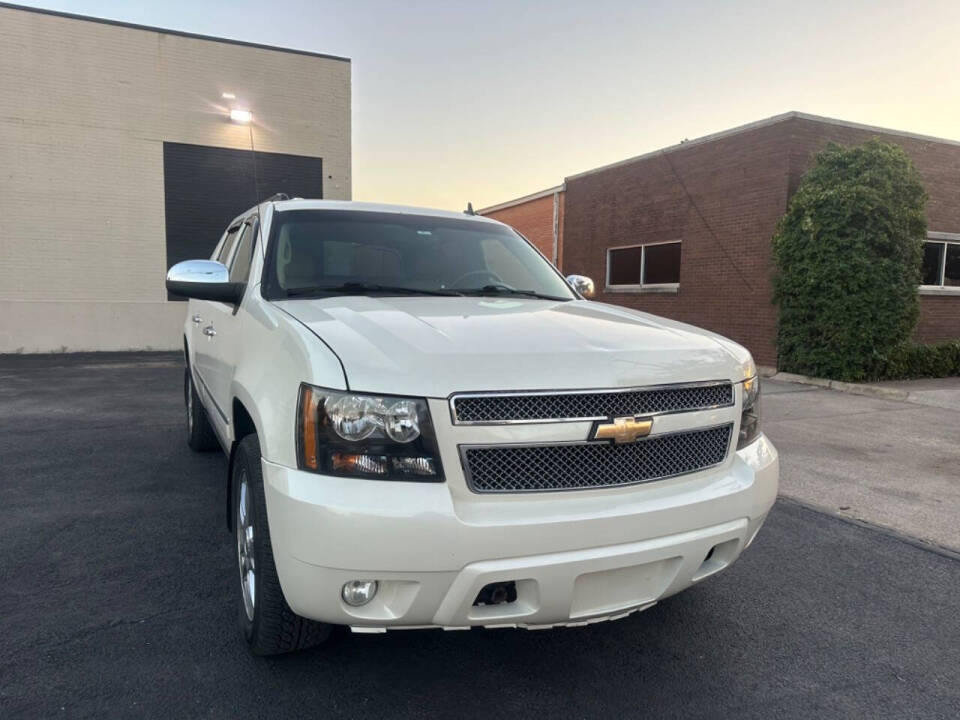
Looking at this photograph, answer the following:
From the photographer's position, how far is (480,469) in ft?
6.39

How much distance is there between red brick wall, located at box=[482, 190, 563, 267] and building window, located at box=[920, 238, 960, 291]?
862cm

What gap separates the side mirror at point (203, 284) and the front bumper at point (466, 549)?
4.31ft

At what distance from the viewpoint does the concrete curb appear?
9.33 metres

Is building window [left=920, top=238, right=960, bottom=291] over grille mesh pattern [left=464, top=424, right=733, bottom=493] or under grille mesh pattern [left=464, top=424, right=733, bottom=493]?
over

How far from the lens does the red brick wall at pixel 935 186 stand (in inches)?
453

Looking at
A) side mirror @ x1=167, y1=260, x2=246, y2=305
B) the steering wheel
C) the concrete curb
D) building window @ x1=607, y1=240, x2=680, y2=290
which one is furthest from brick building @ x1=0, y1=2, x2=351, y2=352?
the steering wheel

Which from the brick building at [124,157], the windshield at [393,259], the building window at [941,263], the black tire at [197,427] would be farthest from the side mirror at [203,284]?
the building window at [941,263]

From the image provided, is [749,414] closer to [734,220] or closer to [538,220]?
[734,220]

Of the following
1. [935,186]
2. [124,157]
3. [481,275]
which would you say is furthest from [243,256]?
[935,186]

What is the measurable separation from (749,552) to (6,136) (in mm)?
16055

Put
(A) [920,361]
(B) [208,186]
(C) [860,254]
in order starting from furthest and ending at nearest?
(B) [208,186], (A) [920,361], (C) [860,254]

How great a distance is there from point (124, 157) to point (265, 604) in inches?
590

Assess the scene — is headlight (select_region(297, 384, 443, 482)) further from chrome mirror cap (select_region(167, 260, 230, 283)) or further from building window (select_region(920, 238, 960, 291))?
building window (select_region(920, 238, 960, 291))

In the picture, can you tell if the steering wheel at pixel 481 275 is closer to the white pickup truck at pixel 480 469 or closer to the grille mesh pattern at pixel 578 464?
the white pickup truck at pixel 480 469
